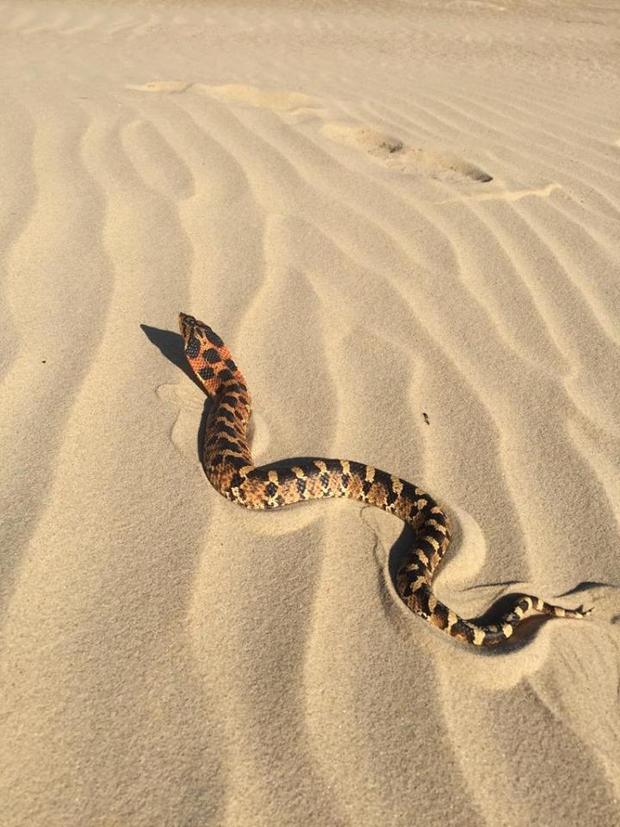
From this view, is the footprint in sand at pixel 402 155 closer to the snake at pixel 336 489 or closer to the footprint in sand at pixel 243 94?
the footprint in sand at pixel 243 94

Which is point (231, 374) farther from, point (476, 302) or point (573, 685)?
point (573, 685)

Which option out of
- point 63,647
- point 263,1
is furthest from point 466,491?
point 263,1

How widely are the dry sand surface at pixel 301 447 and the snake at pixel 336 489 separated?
73mm

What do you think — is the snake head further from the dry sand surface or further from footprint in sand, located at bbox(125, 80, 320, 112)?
footprint in sand, located at bbox(125, 80, 320, 112)

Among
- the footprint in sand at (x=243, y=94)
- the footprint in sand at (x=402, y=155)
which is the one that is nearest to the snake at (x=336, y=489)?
the footprint in sand at (x=402, y=155)

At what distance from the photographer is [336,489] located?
3.50 meters

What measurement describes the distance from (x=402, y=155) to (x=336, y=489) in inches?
166

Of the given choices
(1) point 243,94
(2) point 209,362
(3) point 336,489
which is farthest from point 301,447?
(1) point 243,94

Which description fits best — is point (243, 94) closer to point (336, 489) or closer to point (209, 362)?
point (209, 362)

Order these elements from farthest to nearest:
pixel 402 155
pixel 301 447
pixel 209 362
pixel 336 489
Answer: pixel 402 155 → pixel 209 362 → pixel 301 447 → pixel 336 489

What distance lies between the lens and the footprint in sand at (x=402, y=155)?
21.4 feet

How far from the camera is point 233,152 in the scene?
634cm

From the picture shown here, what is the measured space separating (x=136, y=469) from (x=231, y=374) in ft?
2.72

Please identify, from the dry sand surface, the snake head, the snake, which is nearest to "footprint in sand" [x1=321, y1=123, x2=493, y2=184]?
the dry sand surface
